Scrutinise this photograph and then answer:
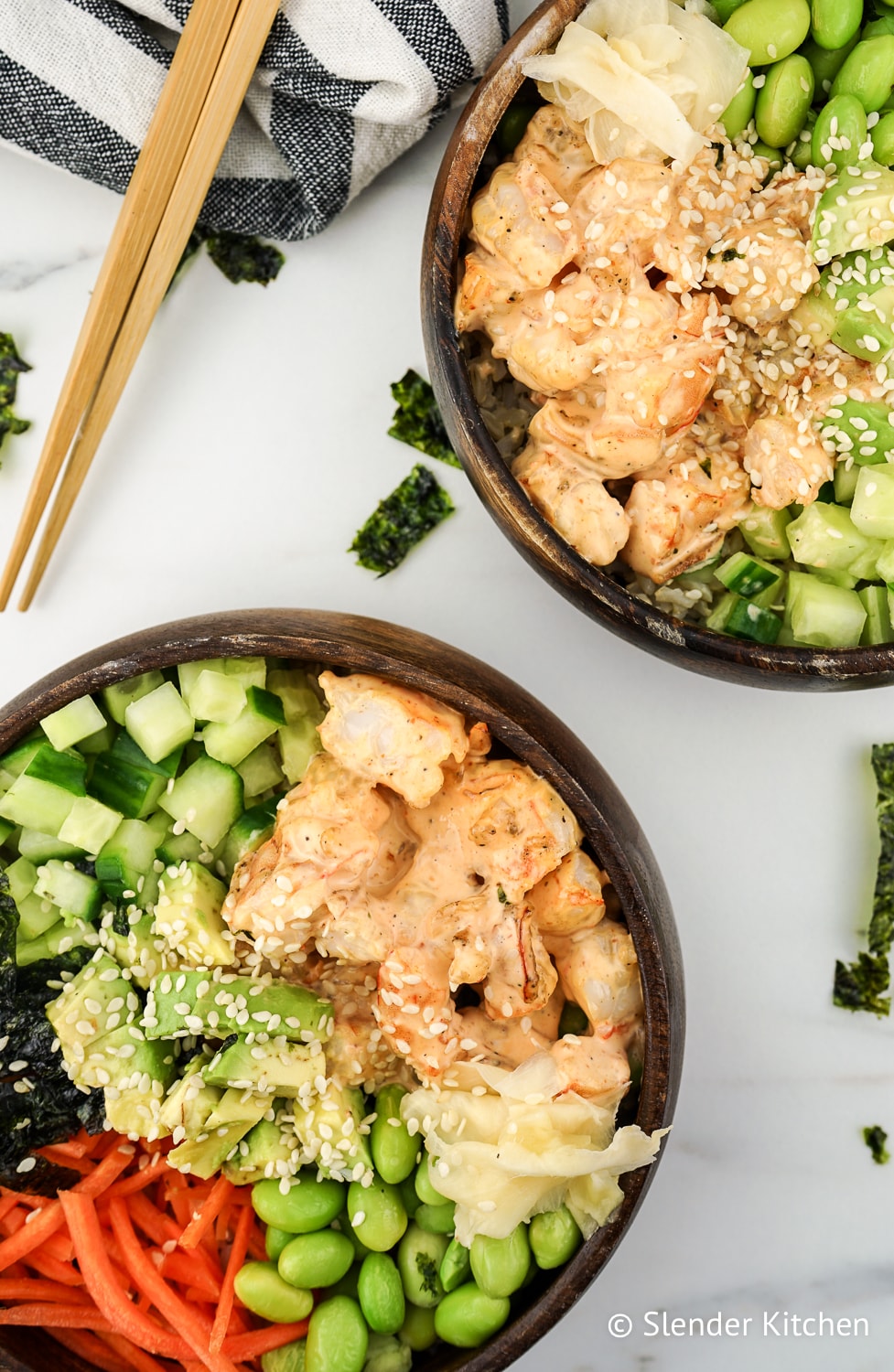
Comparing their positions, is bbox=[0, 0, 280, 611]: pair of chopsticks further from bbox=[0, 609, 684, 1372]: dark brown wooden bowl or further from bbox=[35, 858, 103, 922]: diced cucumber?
bbox=[35, 858, 103, 922]: diced cucumber

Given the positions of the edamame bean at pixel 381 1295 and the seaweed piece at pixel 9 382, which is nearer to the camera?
the edamame bean at pixel 381 1295

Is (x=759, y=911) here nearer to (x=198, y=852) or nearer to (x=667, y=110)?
(x=198, y=852)

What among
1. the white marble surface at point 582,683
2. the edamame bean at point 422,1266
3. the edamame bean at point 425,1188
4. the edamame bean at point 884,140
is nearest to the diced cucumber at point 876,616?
the white marble surface at point 582,683

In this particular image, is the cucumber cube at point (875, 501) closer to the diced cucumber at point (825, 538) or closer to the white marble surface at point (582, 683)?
the diced cucumber at point (825, 538)

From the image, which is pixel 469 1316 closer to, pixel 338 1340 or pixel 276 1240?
pixel 338 1340

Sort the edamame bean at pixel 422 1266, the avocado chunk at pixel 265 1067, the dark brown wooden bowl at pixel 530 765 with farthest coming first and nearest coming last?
the edamame bean at pixel 422 1266, the avocado chunk at pixel 265 1067, the dark brown wooden bowl at pixel 530 765
